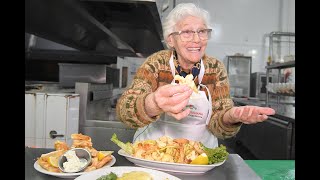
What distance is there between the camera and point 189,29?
135 cm

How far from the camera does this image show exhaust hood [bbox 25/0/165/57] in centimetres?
146

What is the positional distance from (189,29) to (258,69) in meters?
6.31

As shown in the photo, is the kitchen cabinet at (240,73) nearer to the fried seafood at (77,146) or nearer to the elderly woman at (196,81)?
the elderly woman at (196,81)

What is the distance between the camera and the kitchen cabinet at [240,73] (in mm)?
6820

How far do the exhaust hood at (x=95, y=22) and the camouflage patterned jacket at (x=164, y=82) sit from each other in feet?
1.06

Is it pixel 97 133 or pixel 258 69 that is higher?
pixel 258 69

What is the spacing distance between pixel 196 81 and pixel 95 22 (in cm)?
75

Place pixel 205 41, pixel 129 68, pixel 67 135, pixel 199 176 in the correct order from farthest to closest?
pixel 129 68, pixel 67 135, pixel 205 41, pixel 199 176

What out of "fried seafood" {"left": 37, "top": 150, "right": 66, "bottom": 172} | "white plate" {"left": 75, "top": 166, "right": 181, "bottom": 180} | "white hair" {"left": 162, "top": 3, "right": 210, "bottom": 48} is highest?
"white hair" {"left": 162, "top": 3, "right": 210, "bottom": 48}

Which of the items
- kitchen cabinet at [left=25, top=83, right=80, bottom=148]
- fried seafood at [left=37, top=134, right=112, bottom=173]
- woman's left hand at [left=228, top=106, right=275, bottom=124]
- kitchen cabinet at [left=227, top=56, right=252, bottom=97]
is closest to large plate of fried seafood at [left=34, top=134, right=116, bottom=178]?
fried seafood at [left=37, top=134, right=112, bottom=173]

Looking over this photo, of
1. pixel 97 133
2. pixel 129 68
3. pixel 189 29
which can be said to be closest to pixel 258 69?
pixel 129 68

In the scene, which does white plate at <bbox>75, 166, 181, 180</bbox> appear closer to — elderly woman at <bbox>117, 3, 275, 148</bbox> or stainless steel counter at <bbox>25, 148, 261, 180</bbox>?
stainless steel counter at <bbox>25, 148, 261, 180</bbox>

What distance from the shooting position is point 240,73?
6.91 meters
